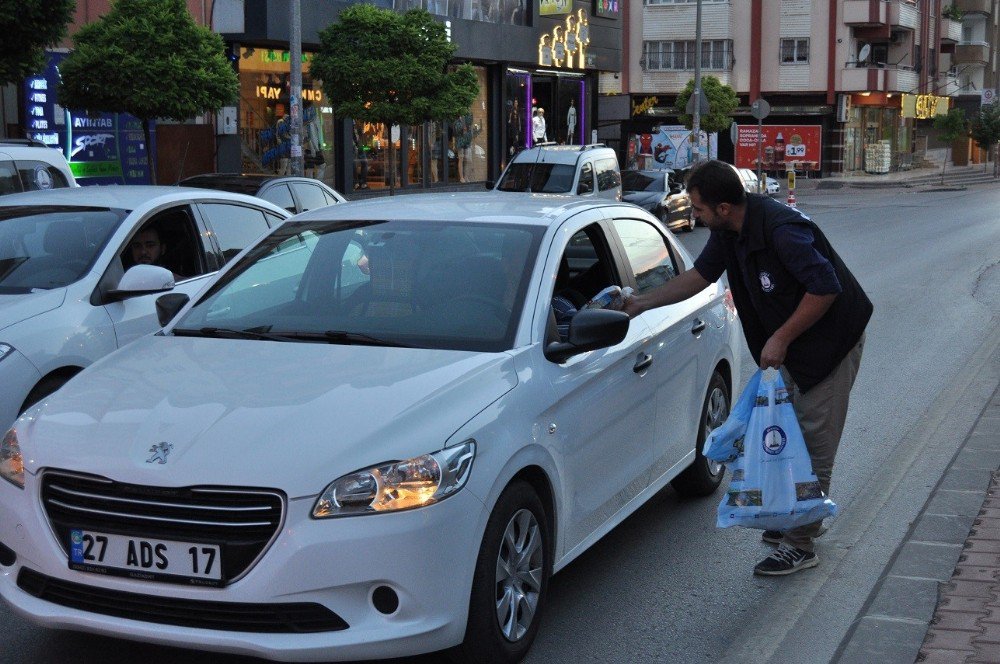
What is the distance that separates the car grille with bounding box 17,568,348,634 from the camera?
3.80 metres

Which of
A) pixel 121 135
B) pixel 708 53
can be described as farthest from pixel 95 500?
pixel 708 53

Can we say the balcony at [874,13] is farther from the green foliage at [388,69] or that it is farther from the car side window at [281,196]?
the car side window at [281,196]

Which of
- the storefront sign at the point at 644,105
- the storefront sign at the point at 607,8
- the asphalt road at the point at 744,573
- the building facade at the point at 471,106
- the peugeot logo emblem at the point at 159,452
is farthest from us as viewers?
the storefront sign at the point at 644,105

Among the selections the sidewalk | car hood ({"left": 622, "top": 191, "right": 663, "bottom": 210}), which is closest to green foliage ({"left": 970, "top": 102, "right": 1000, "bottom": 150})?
car hood ({"left": 622, "top": 191, "right": 663, "bottom": 210})

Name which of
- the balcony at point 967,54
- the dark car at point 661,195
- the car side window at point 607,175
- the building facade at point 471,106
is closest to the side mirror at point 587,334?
the car side window at point 607,175

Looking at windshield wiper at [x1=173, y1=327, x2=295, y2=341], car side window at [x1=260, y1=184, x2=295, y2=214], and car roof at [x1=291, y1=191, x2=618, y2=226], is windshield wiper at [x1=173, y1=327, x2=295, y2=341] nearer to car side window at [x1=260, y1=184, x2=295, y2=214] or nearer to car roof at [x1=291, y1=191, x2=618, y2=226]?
car roof at [x1=291, y1=191, x2=618, y2=226]

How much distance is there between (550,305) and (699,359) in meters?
1.54

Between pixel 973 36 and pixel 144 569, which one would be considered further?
pixel 973 36

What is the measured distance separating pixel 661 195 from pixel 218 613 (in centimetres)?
2438

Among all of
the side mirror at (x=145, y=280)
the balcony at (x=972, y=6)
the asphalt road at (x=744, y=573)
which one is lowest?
the asphalt road at (x=744, y=573)

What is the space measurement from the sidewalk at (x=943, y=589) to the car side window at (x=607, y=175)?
1608cm

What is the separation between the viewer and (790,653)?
4574 millimetres

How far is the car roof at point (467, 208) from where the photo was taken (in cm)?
548

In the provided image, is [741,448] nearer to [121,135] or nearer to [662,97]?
[121,135]
